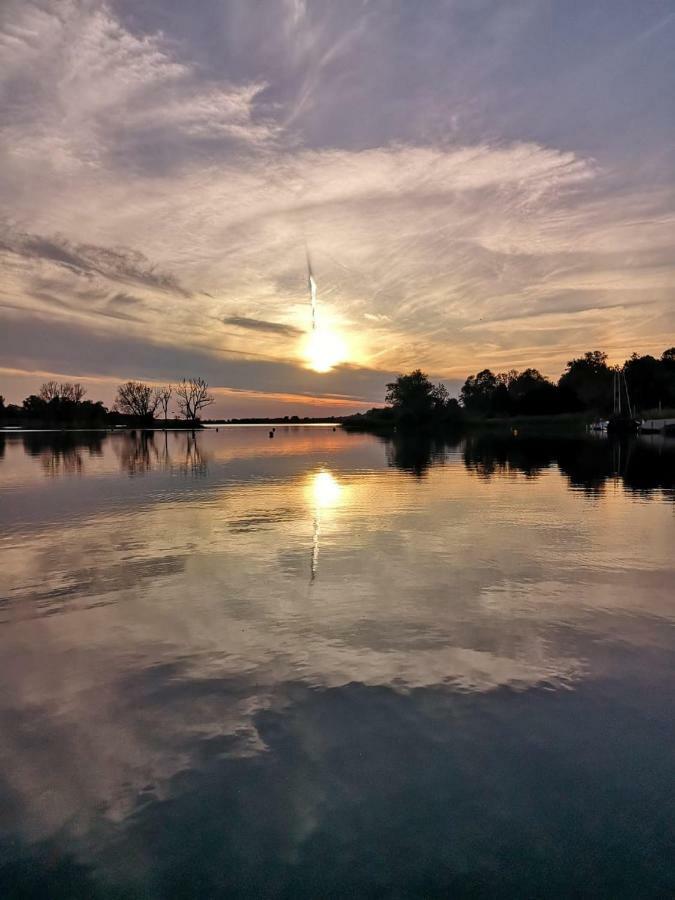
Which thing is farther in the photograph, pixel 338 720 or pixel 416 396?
pixel 416 396

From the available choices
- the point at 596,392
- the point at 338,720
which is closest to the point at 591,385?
the point at 596,392

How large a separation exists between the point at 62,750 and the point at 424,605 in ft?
22.3

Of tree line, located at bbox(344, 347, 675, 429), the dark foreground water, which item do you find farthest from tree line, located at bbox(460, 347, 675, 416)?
the dark foreground water

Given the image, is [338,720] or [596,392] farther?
[596,392]

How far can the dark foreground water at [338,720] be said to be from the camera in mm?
5004

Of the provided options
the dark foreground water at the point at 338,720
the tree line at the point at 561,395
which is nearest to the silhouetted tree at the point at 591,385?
the tree line at the point at 561,395

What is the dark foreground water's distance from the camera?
500 cm

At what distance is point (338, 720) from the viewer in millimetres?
7141

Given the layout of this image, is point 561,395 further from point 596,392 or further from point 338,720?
point 338,720

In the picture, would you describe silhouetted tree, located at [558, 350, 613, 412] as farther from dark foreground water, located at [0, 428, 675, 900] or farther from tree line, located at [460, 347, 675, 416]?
dark foreground water, located at [0, 428, 675, 900]

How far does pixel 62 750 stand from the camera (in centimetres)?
661

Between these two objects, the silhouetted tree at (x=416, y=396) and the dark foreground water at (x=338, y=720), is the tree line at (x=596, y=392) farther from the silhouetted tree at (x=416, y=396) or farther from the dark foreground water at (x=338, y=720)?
the dark foreground water at (x=338, y=720)

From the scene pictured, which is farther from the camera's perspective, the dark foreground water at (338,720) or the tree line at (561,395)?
the tree line at (561,395)

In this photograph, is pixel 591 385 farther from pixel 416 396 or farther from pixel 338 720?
pixel 338 720
